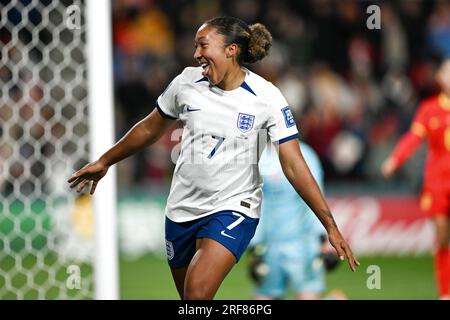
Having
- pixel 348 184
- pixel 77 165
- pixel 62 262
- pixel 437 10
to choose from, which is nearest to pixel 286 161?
pixel 62 262

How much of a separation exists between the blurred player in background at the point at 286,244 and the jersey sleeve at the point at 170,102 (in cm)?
188

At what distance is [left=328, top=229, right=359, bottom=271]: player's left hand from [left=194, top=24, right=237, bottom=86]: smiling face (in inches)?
38.7

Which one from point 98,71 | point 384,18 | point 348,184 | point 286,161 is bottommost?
point 348,184

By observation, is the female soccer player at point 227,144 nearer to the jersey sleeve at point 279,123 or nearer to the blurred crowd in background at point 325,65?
the jersey sleeve at point 279,123

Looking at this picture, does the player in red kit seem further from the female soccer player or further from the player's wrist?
the player's wrist

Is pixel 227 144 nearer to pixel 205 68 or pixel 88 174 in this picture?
pixel 205 68

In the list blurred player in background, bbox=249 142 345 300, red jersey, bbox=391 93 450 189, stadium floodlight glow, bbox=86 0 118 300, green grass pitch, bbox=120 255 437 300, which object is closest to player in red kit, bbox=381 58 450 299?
red jersey, bbox=391 93 450 189

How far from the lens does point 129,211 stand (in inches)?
438

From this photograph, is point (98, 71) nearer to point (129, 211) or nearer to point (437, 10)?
point (129, 211)

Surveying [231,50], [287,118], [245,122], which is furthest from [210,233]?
[231,50]

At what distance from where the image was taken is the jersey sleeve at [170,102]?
15.6 feet

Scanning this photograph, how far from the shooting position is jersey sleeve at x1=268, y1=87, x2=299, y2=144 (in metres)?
4.62

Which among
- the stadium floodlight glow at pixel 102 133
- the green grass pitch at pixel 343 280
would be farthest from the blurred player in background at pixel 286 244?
the green grass pitch at pixel 343 280

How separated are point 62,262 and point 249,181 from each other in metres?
4.88
